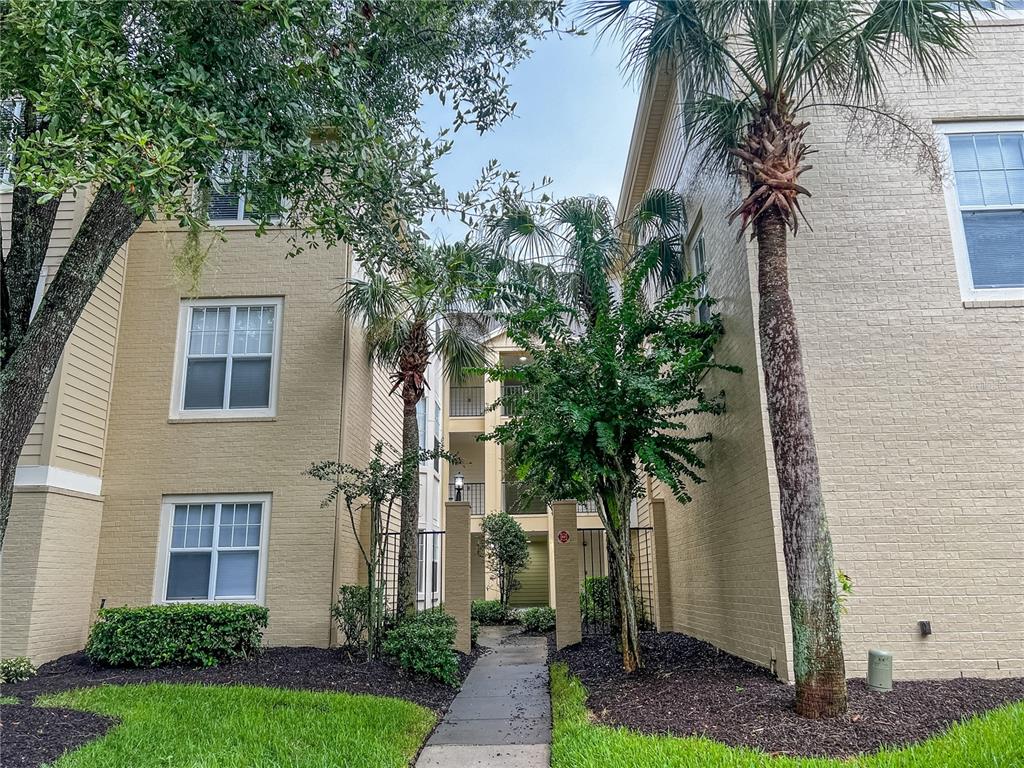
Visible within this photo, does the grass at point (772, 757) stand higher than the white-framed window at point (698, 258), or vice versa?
the white-framed window at point (698, 258)

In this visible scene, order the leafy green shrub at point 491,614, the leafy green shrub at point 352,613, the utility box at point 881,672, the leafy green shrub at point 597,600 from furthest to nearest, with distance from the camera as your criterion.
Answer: the leafy green shrub at point 491,614 → the leafy green shrub at point 597,600 → the leafy green shrub at point 352,613 → the utility box at point 881,672

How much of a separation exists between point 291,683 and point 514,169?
615cm

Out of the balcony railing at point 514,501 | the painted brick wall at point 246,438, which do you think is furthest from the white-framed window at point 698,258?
the balcony railing at point 514,501

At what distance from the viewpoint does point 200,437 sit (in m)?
10.9

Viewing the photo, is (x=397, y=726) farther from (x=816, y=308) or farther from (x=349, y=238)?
(x=816, y=308)

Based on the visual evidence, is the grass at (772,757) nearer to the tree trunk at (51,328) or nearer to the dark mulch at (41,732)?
the dark mulch at (41,732)

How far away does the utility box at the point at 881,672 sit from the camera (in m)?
6.14

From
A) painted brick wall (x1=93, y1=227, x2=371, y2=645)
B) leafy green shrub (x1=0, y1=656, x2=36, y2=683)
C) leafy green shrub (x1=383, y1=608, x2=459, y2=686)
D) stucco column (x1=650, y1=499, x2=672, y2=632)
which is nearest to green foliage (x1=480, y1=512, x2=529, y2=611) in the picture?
stucco column (x1=650, y1=499, x2=672, y2=632)

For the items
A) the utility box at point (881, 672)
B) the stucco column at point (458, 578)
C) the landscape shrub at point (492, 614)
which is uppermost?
the stucco column at point (458, 578)

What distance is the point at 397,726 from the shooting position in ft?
20.8

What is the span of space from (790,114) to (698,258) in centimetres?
408

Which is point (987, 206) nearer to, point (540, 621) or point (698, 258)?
point (698, 258)

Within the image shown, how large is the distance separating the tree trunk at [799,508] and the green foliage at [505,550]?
46.3 feet

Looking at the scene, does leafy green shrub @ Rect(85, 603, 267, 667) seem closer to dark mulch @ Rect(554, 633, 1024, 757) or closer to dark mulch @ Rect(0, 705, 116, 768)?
dark mulch @ Rect(0, 705, 116, 768)
